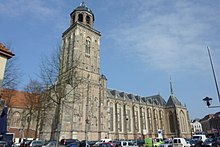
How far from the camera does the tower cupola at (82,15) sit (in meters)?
48.8

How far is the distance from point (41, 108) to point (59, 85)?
868 cm

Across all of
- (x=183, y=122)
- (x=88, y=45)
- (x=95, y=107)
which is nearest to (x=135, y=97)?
(x=183, y=122)

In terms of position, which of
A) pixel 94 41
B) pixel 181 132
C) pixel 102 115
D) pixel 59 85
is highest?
pixel 94 41

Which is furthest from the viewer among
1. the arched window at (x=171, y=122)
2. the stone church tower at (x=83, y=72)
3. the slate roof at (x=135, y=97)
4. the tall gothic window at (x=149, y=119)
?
the arched window at (x=171, y=122)

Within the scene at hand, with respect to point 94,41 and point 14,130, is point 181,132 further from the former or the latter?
point 14,130

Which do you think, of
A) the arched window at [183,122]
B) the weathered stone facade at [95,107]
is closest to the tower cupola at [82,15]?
the weathered stone facade at [95,107]

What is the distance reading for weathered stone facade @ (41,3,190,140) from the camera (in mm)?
38188

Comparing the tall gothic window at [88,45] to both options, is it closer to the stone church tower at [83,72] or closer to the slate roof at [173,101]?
the stone church tower at [83,72]

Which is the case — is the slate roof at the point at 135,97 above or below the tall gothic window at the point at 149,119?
above

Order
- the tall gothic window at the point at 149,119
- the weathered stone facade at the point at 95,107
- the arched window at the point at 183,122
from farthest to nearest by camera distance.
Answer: the arched window at the point at 183,122
the tall gothic window at the point at 149,119
the weathered stone facade at the point at 95,107

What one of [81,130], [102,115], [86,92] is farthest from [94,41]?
[81,130]

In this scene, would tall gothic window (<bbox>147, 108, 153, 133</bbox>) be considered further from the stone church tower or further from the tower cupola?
the tower cupola

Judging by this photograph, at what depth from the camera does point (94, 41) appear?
170 ft

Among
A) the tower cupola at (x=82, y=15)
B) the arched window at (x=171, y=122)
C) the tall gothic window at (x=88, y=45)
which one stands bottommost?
the arched window at (x=171, y=122)
